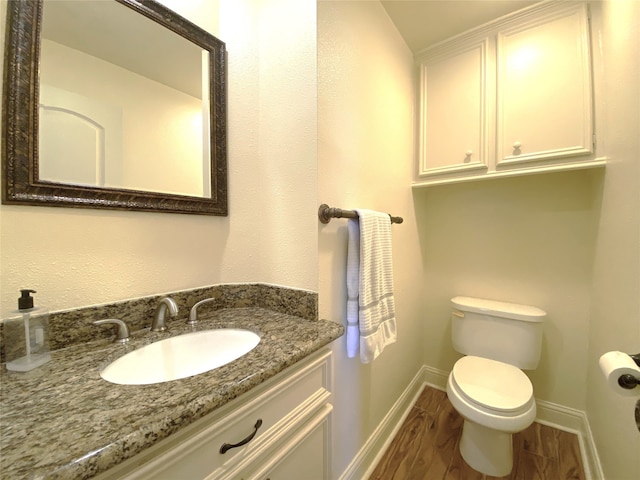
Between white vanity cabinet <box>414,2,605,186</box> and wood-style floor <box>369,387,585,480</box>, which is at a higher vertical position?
white vanity cabinet <box>414,2,605,186</box>

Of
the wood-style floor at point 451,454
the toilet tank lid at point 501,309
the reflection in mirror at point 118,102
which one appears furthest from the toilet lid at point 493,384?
the reflection in mirror at point 118,102

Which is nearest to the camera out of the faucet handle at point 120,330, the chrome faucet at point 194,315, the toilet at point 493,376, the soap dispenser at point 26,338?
the soap dispenser at point 26,338

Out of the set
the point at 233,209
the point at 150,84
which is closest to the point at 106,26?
the point at 150,84

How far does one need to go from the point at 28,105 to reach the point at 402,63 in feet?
5.57

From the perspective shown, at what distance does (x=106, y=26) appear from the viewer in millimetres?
741

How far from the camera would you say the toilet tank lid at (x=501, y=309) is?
4.49 ft

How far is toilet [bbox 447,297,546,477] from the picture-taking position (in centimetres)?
107

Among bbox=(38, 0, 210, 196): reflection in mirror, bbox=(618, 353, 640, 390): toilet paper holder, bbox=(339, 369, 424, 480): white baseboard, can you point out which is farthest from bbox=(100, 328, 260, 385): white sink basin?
bbox=(618, 353, 640, 390): toilet paper holder

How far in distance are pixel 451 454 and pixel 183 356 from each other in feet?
4.85

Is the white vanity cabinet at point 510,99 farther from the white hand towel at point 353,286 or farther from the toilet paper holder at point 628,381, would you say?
the toilet paper holder at point 628,381

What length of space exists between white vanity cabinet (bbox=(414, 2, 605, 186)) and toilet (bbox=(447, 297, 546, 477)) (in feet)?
2.75

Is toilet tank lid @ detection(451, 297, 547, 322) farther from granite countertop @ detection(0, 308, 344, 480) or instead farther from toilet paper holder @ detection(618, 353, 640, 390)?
granite countertop @ detection(0, 308, 344, 480)

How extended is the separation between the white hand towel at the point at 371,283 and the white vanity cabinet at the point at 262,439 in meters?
0.21

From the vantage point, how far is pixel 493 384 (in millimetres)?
1223
